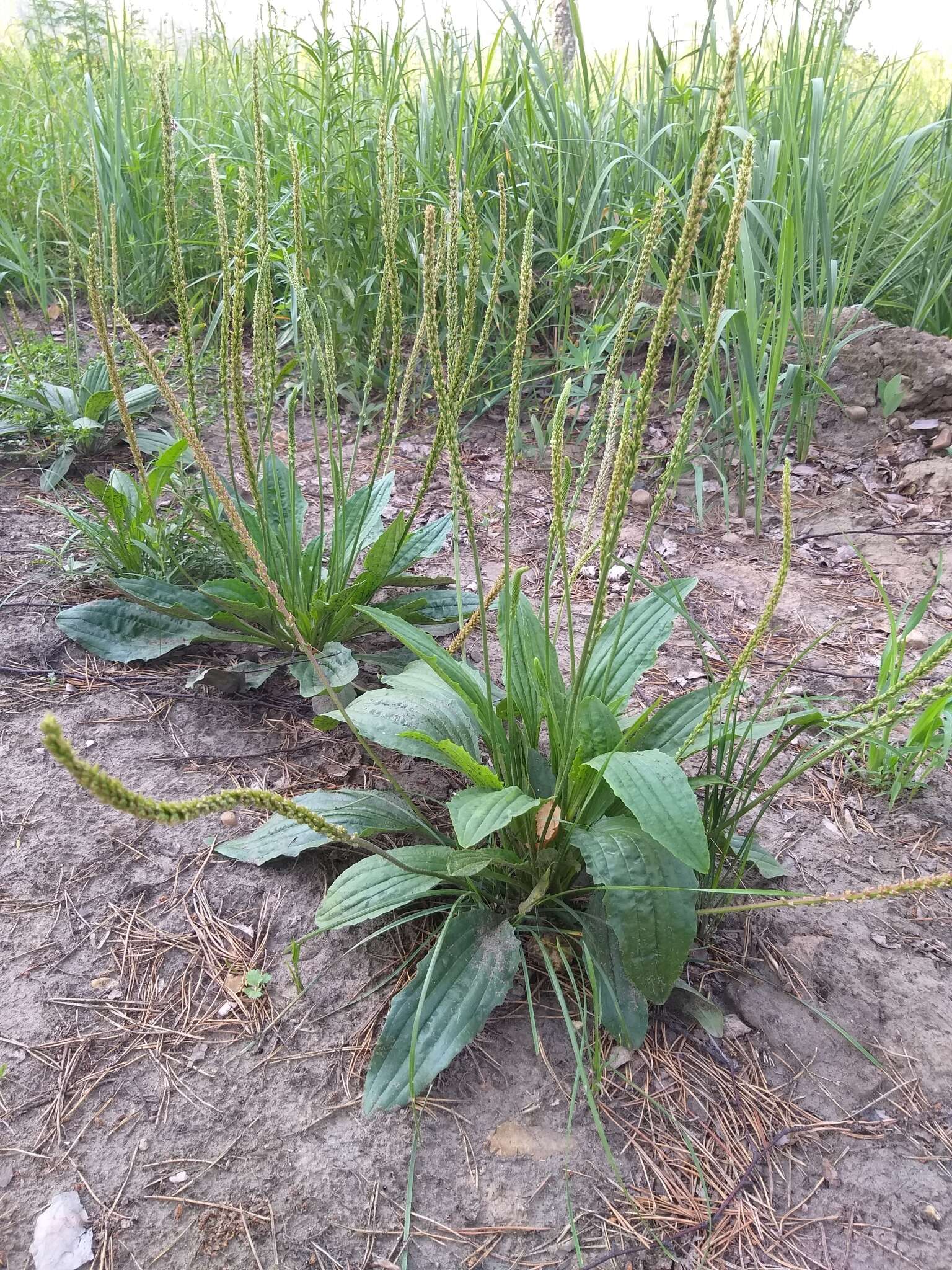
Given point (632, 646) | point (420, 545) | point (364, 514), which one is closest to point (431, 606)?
point (420, 545)

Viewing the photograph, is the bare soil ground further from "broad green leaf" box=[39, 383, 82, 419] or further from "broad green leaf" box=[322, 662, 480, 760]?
"broad green leaf" box=[39, 383, 82, 419]

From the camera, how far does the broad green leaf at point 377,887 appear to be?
4.15ft

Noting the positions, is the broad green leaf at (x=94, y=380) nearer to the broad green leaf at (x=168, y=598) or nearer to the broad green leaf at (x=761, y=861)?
the broad green leaf at (x=168, y=598)

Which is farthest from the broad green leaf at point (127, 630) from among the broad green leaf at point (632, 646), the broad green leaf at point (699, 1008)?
the broad green leaf at point (699, 1008)

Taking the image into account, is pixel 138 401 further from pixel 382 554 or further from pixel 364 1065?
pixel 364 1065

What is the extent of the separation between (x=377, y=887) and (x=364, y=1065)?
263 mm

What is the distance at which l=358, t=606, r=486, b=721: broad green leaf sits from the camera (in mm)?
1501

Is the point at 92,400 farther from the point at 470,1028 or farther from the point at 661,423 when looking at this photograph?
the point at 470,1028

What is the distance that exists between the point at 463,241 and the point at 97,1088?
2.85 meters

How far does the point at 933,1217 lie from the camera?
1.09 metres

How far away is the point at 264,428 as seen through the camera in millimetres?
1837

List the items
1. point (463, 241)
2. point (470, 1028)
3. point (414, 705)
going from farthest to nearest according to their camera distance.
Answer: point (463, 241), point (414, 705), point (470, 1028)

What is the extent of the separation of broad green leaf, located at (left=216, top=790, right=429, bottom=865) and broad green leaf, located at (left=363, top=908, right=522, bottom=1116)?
23 cm

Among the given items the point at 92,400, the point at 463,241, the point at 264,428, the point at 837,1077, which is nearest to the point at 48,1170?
the point at 837,1077
